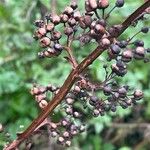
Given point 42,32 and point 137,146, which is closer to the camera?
point 42,32

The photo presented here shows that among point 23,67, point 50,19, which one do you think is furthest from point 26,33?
point 50,19

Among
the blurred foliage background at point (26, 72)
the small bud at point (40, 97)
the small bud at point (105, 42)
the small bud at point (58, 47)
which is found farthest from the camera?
the blurred foliage background at point (26, 72)

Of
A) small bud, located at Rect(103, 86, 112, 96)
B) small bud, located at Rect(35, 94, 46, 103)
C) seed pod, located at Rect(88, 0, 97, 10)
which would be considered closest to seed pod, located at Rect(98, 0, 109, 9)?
seed pod, located at Rect(88, 0, 97, 10)

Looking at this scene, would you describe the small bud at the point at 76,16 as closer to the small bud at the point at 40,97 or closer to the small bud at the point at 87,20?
the small bud at the point at 87,20

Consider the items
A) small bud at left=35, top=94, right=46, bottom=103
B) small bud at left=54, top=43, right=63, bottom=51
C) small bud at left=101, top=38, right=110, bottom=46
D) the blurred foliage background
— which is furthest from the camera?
the blurred foliage background

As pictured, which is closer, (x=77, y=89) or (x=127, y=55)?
(x=127, y=55)

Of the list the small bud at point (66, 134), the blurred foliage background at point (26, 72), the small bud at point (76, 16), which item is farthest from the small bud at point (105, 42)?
the blurred foliage background at point (26, 72)

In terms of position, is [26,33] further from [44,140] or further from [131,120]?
[131,120]

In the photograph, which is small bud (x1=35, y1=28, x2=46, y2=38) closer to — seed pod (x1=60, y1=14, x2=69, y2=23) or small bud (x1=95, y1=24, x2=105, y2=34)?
seed pod (x1=60, y1=14, x2=69, y2=23)

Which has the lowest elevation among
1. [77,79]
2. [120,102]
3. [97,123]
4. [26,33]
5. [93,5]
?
[97,123]

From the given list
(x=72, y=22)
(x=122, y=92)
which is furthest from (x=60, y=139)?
(x=72, y=22)

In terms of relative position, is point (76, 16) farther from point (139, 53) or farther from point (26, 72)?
point (26, 72)
